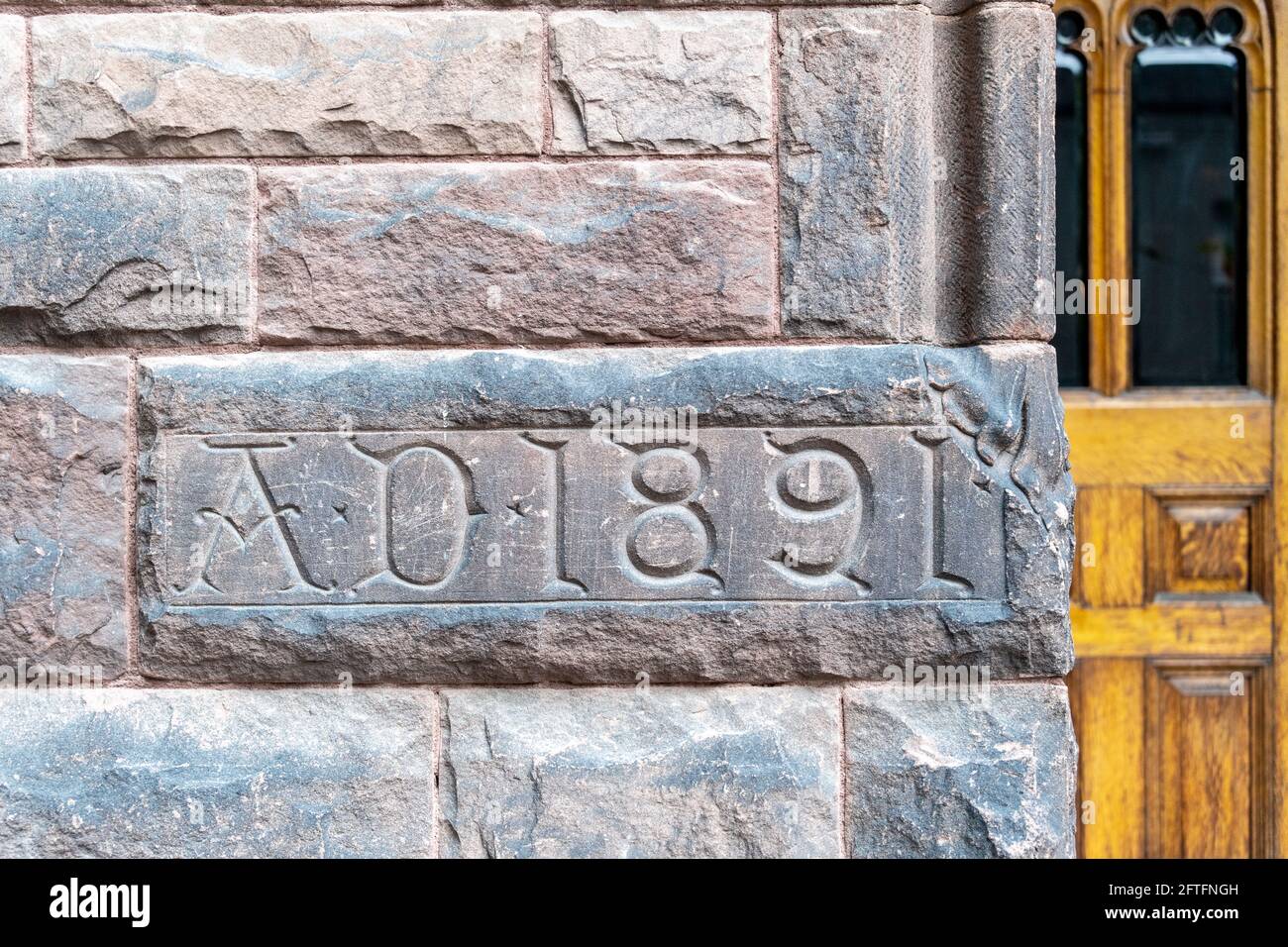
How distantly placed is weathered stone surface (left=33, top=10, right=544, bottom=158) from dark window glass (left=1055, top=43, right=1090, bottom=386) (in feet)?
4.32

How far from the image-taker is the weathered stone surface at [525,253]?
71.5 inches

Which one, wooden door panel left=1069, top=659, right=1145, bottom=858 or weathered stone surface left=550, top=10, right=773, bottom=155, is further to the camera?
wooden door panel left=1069, top=659, right=1145, bottom=858

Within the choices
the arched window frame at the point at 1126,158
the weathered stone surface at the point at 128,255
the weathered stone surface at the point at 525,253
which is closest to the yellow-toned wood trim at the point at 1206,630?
the arched window frame at the point at 1126,158

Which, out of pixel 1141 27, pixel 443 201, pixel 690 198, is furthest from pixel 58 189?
pixel 1141 27

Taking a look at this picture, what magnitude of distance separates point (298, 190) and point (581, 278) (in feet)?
1.84

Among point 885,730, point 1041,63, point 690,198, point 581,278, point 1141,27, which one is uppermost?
point 1141,27

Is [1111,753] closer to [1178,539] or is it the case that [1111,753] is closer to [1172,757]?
[1172,757]

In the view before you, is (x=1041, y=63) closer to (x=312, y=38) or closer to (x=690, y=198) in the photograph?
(x=690, y=198)

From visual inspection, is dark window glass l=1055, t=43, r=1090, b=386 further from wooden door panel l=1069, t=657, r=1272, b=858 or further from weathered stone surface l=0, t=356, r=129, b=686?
weathered stone surface l=0, t=356, r=129, b=686

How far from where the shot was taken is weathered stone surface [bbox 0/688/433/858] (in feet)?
5.70

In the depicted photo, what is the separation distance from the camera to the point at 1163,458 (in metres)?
2.28

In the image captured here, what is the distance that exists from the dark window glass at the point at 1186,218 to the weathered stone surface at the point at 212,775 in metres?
1.93

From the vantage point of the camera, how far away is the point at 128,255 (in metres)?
1.82

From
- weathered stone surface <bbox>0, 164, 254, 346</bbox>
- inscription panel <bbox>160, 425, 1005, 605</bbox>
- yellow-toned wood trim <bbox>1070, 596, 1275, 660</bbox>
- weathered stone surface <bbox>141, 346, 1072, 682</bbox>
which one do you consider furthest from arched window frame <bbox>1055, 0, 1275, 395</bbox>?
weathered stone surface <bbox>0, 164, 254, 346</bbox>
